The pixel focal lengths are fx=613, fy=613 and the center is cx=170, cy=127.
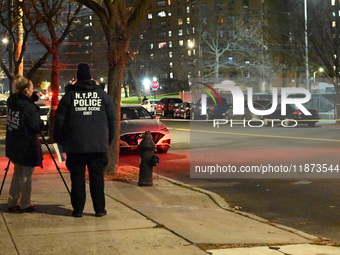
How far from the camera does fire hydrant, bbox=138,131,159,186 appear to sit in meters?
11.6

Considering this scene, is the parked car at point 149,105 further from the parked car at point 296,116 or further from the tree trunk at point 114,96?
the tree trunk at point 114,96

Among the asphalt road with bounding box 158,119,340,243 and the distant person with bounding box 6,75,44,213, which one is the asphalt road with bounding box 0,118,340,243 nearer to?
the asphalt road with bounding box 158,119,340,243

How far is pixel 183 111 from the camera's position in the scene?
47938 millimetres

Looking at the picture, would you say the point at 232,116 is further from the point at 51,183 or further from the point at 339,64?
the point at 51,183

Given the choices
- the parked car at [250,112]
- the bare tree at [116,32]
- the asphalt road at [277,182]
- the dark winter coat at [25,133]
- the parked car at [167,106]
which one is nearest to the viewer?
the dark winter coat at [25,133]

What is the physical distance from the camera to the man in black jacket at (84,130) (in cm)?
779

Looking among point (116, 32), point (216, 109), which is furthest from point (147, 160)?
point (216, 109)

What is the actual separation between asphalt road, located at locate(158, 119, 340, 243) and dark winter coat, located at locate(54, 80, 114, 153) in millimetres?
3018

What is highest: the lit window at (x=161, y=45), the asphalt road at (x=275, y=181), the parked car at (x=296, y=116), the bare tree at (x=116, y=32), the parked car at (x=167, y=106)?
the lit window at (x=161, y=45)

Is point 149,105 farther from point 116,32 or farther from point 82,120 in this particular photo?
point 82,120

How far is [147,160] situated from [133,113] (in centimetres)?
915

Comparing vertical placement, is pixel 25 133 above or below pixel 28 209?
above

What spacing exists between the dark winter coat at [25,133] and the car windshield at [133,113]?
1206cm

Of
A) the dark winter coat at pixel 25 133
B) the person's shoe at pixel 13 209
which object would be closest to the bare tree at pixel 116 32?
the person's shoe at pixel 13 209
